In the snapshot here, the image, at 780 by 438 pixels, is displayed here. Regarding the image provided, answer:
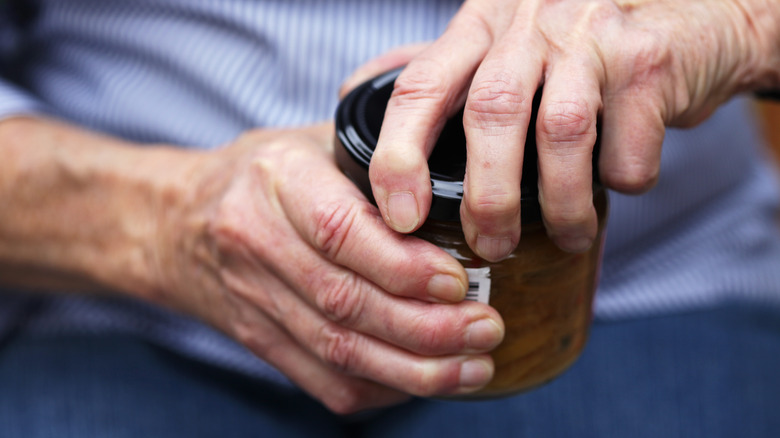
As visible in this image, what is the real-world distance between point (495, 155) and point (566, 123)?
54 mm

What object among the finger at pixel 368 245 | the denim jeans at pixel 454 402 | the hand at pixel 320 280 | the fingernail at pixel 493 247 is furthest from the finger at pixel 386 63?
the denim jeans at pixel 454 402

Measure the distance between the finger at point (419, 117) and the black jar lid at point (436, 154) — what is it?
1 centimetres

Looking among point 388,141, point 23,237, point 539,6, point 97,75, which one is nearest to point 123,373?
point 23,237

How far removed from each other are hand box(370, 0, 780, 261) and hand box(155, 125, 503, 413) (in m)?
0.04

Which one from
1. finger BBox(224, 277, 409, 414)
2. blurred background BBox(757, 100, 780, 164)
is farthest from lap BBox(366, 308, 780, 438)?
blurred background BBox(757, 100, 780, 164)

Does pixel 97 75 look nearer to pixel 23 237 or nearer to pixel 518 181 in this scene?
pixel 23 237

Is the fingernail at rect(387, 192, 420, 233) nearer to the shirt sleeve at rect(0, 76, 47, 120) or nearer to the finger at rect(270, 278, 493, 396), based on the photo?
the finger at rect(270, 278, 493, 396)

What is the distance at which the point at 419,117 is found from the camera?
53cm

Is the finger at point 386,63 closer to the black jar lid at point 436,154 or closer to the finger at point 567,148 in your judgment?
the black jar lid at point 436,154

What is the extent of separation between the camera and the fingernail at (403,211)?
0.51 meters

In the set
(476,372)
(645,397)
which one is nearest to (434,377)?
(476,372)

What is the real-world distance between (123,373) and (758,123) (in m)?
1.46

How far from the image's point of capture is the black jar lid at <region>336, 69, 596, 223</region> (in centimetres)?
52

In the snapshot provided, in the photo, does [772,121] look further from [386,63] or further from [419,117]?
[419,117]
